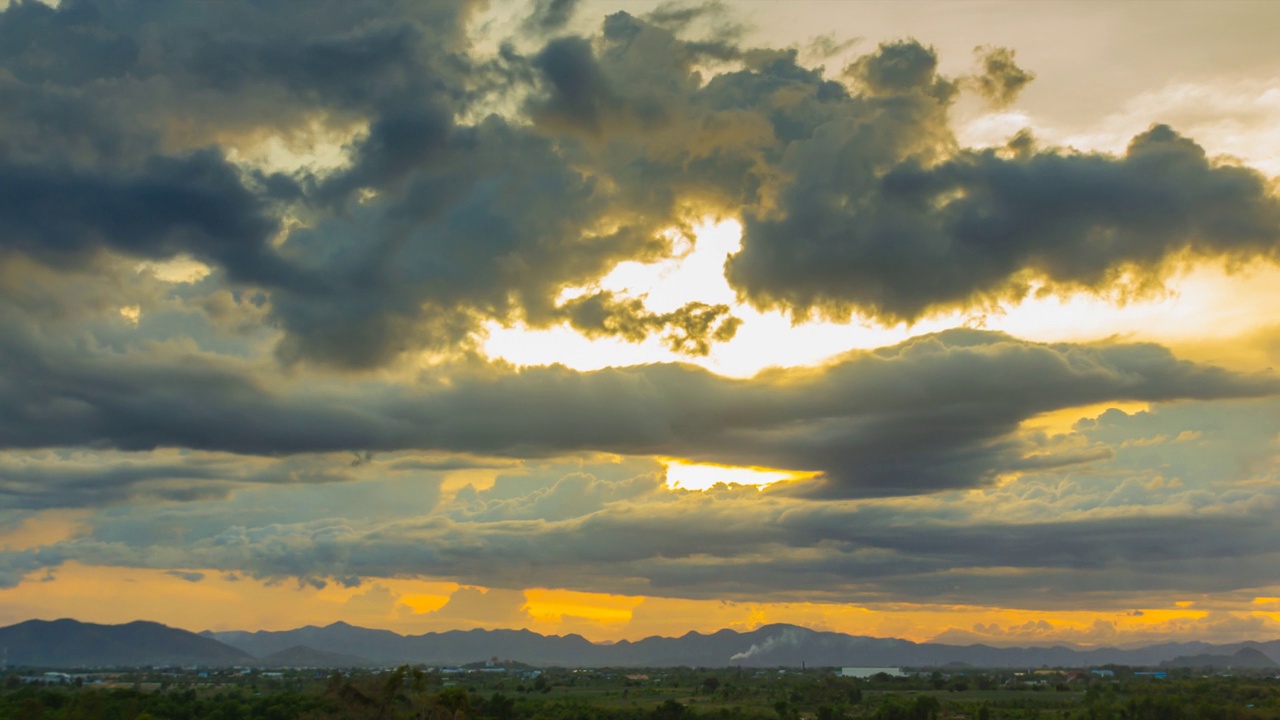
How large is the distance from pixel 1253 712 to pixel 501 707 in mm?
115256

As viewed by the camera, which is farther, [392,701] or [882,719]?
[882,719]

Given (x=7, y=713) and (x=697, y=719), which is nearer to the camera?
(x=7, y=713)

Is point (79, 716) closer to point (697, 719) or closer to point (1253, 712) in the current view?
point (697, 719)

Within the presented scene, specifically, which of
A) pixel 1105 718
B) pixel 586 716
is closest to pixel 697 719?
pixel 586 716

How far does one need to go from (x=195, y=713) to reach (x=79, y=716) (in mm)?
35218

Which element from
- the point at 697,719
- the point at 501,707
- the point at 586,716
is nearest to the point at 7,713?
the point at 501,707

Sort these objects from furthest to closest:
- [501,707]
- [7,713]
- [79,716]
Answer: [501,707] < [7,713] < [79,716]

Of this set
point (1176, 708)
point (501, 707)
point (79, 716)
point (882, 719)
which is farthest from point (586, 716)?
point (1176, 708)

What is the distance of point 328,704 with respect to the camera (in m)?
119

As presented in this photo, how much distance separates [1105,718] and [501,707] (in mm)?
102396

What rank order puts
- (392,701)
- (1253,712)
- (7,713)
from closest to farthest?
(392,701), (7,713), (1253,712)

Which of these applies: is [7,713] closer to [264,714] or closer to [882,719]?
[264,714]

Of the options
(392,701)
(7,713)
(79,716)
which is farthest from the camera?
(7,713)

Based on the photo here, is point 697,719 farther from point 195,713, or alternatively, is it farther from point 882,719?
point 195,713
